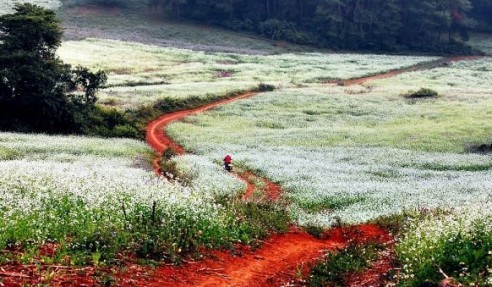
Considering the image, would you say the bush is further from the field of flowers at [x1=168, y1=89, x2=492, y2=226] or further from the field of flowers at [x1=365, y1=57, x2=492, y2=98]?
the field of flowers at [x1=168, y1=89, x2=492, y2=226]

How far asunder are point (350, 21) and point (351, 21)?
28cm

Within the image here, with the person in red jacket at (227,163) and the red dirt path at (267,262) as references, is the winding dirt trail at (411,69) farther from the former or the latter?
the red dirt path at (267,262)

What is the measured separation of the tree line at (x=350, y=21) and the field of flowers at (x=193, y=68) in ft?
43.1

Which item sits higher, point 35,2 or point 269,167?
point 35,2

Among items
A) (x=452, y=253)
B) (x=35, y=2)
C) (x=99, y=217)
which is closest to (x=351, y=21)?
(x=35, y=2)

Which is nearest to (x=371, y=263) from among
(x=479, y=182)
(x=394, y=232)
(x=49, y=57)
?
(x=394, y=232)

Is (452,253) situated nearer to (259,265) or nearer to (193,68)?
(259,265)

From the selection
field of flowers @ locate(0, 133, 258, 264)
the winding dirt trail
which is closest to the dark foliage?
field of flowers @ locate(0, 133, 258, 264)

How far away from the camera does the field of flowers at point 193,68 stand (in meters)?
64.8

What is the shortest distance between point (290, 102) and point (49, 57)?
2900cm

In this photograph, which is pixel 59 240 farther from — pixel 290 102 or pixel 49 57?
pixel 290 102

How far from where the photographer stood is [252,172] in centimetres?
3161

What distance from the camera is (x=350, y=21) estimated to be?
127500 mm

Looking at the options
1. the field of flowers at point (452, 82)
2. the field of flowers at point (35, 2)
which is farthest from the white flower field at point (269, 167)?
the field of flowers at point (35, 2)
